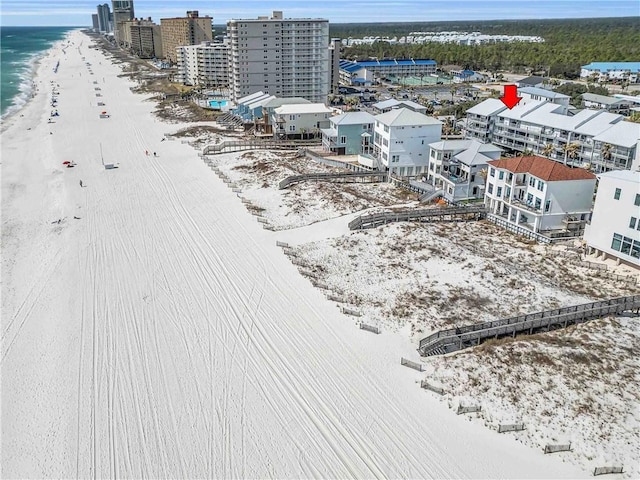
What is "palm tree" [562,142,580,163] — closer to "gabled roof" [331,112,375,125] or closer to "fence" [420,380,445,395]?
"gabled roof" [331,112,375,125]

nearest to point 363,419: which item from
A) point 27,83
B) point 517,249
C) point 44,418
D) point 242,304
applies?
point 242,304

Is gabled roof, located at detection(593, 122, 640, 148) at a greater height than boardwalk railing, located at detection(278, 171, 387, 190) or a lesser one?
greater

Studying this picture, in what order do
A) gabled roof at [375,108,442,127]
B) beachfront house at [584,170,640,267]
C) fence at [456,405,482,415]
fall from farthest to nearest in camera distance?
1. gabled roof at [375,108,442,127]
2. beachfront house at [584,170,640,267]
3. fence at [456,405,482,415]

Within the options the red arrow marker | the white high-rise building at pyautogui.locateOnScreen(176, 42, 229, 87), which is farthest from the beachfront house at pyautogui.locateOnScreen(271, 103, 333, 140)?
the white high-rise building at pyautogui.locateOnScreen(176, 42, 229, 87)

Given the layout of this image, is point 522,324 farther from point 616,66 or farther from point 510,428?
point 616,66

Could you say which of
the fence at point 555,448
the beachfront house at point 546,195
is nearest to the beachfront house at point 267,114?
the beachfront house at point 546,195

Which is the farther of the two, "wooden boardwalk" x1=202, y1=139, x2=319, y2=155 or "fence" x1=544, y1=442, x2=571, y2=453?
"wooden boardwalk" x1=202, y1=139, x2=319, y2=155

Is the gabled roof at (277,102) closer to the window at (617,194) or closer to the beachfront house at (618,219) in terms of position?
the beachfront house at (618,219)
